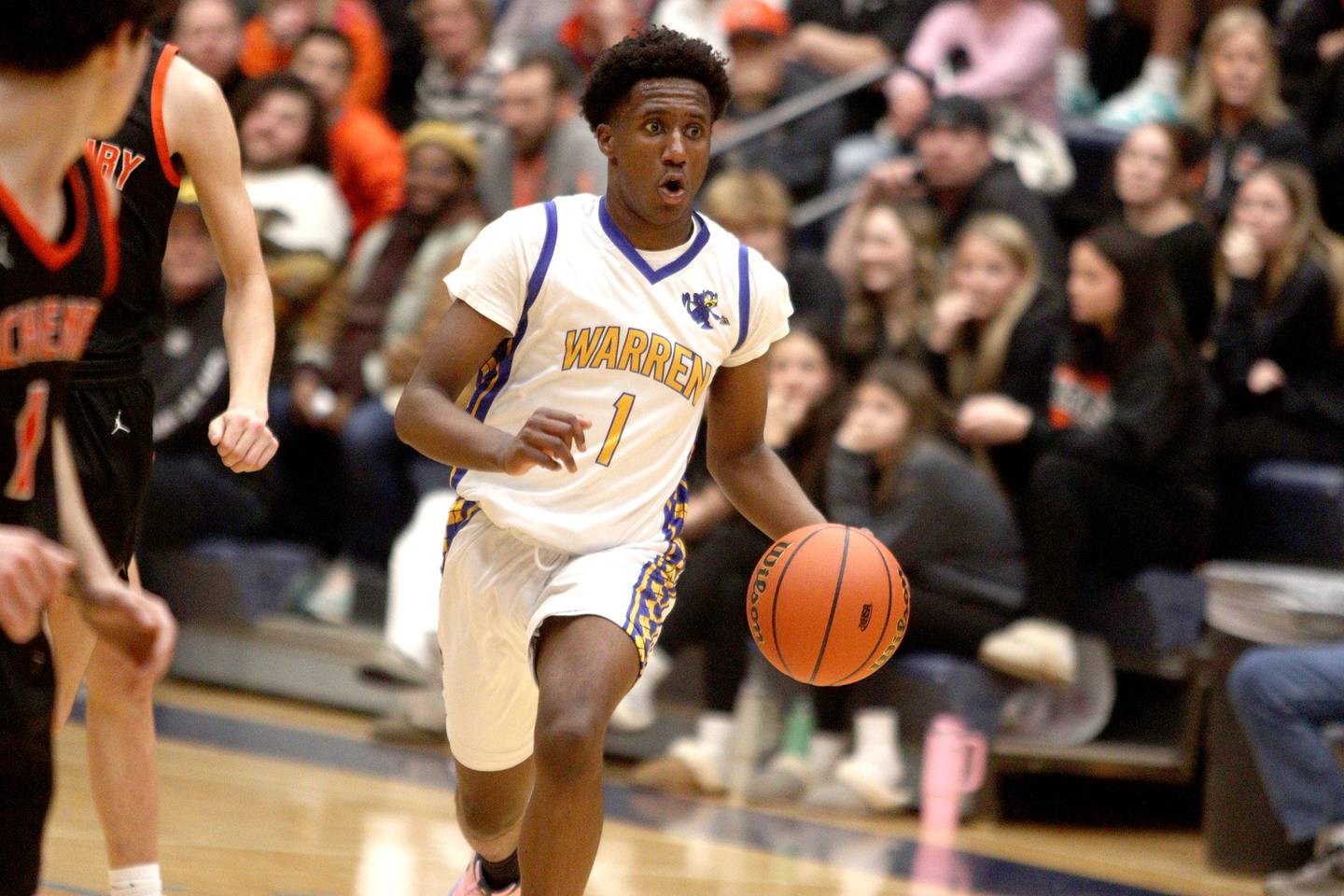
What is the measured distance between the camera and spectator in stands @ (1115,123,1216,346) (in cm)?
745

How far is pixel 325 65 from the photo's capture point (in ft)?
32.1

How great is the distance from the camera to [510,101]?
8.62 meters

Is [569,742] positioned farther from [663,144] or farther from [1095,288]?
[1095,288]

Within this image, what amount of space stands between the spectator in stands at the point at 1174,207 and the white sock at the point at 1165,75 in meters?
1.44

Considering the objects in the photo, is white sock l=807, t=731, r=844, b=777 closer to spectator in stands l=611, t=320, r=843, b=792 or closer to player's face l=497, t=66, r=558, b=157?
spectator in stands l=611, t=320, r=843, b=792

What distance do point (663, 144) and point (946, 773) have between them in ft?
11.4

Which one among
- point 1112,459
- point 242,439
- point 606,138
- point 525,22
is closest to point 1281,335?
point 1112,459

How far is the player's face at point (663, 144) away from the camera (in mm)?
4004

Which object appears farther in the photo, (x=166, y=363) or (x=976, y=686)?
(x=166, y=363)

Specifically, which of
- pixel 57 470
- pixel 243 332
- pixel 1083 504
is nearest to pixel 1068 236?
pixel 1083 504

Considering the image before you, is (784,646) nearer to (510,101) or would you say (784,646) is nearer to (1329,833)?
(1329,833)

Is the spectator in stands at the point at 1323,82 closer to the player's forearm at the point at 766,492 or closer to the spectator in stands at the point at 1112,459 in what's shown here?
the spectator in stands at the point at 1112,459

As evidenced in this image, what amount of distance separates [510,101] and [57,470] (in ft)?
20.0

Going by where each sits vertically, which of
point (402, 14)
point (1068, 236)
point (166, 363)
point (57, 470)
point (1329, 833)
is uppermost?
point (402, 14)
